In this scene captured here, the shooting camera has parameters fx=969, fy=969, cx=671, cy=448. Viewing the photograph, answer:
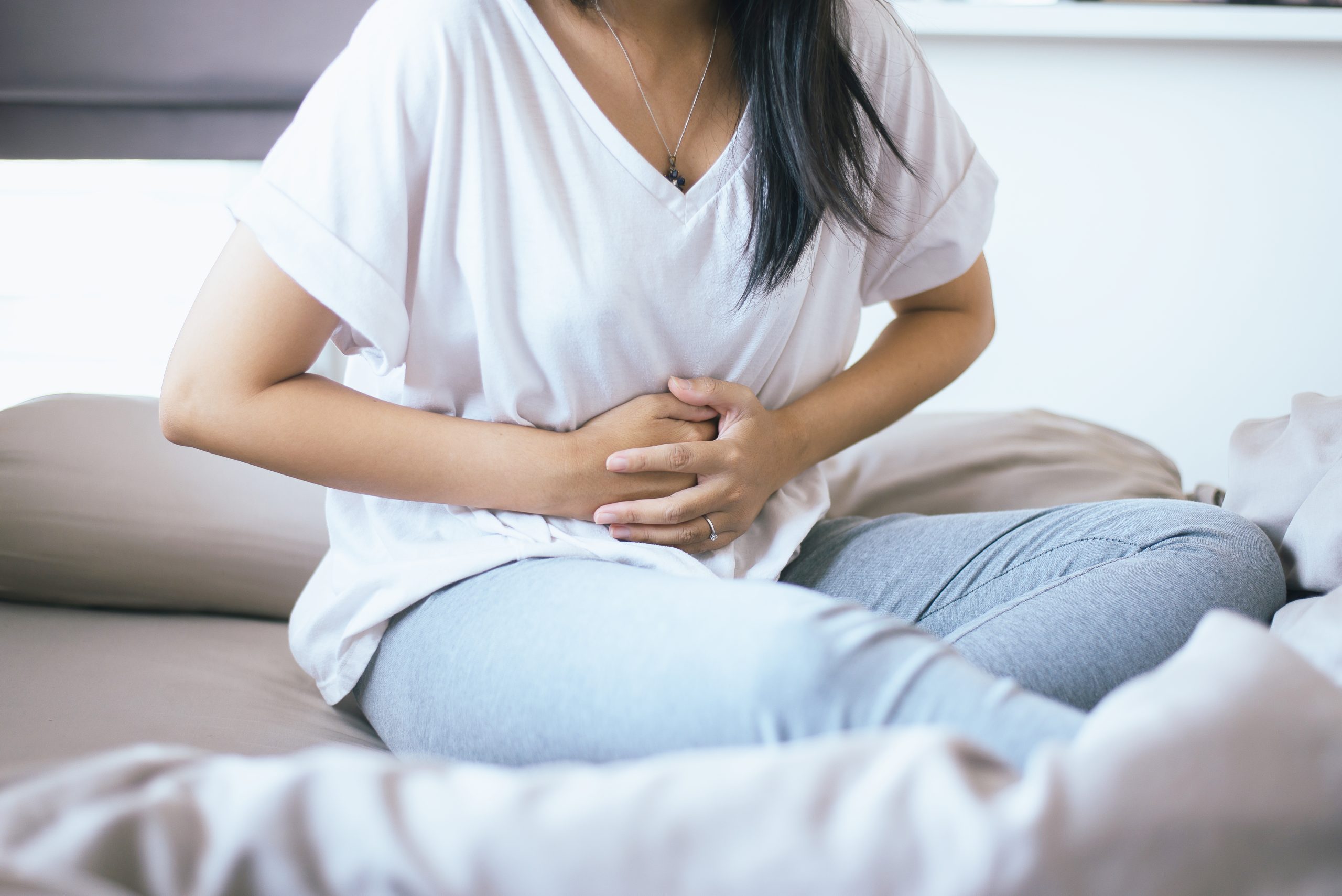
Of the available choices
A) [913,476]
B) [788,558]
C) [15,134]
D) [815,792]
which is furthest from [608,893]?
[15,134]

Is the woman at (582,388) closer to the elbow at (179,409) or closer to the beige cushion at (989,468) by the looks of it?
the elbow at (179,409)

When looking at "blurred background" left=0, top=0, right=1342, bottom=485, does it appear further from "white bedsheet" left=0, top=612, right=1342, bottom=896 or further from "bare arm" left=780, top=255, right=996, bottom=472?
"white bedsheet" left=0, top=612, right=1342, bottom=896

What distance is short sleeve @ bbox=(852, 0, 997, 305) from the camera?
38.3 inches

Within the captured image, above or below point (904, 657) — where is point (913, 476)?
below

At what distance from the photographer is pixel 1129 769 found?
1.22 feet

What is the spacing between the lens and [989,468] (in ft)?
4.32

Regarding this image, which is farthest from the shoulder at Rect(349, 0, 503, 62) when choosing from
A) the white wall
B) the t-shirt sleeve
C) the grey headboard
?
the white wall

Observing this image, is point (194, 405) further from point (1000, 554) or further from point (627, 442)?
point (1000, 554)

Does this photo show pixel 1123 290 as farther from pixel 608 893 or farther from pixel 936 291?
pixel 608 893

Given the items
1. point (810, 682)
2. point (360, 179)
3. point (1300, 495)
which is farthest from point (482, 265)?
point (1300, 495)

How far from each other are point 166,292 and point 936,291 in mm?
1441

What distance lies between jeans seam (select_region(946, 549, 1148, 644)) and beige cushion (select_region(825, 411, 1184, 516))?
47 centimetres

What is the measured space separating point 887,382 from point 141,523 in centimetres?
86

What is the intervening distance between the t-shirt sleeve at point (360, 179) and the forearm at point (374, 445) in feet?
0.18
